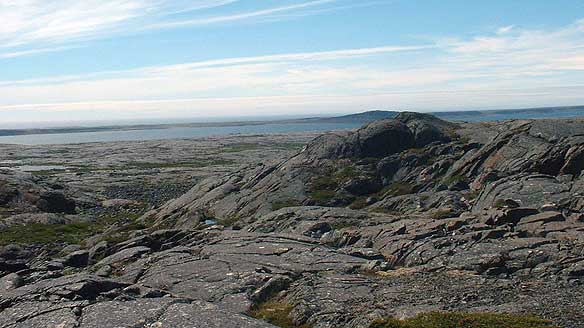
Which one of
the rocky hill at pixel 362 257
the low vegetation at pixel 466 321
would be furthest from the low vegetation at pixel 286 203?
the low vegetation at pixel 466 321

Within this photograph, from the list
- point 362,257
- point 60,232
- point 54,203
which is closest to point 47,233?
point 60,232

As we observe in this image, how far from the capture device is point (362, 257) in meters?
34.1

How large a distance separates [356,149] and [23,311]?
5276 centimetres

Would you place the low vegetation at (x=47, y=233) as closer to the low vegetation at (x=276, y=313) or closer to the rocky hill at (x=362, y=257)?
the rocky hill at (x=362, y=257)

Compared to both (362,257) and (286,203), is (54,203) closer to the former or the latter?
(286,203)

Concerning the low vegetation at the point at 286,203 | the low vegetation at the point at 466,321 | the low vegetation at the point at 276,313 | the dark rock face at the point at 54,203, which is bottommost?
the dark rock face at the point at 54,203

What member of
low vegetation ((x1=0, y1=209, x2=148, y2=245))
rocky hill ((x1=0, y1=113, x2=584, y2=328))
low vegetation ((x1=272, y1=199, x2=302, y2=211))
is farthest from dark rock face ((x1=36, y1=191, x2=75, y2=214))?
low vegetation ((x1=272, y1=199, x2=302, y2=211))

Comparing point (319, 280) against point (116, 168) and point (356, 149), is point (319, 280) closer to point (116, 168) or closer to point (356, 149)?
point (356, 149)

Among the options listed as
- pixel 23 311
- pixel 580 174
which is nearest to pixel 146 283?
pixel 23 311

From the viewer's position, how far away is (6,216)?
75438 millimetres

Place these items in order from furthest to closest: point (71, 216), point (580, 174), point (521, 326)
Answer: point (71, 216) → point (580, 174) → point (521, 326)

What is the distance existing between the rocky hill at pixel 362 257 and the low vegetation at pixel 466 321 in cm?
110

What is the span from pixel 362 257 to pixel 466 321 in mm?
14250

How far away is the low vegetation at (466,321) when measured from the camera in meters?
19.4
